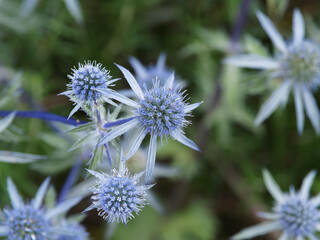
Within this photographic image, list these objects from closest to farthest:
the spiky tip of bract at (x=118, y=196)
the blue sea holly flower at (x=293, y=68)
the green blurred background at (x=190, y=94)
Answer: the spiky tip of bract at (x=118, y=196), the blue sea holly flower at (x=293, y=68), the green blurred background at (x=190, y=94)

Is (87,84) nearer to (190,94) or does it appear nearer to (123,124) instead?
(123,124)

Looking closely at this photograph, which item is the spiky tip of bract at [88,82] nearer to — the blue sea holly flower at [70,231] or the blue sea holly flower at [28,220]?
the blue sea holly flower at [28,220]

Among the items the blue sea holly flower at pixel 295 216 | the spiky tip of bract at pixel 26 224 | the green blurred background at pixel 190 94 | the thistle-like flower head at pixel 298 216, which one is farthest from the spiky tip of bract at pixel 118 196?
the green blurred background at pixel 190 94

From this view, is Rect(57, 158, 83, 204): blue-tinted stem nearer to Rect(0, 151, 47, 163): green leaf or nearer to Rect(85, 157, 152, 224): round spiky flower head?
Rect(0, 151, 47, 163): green leaf

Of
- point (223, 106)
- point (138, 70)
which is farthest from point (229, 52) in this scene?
point (138, 70)

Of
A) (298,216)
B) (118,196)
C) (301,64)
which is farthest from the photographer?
(301,64)

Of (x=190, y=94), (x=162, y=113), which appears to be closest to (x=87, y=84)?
(x=162, y=113)
